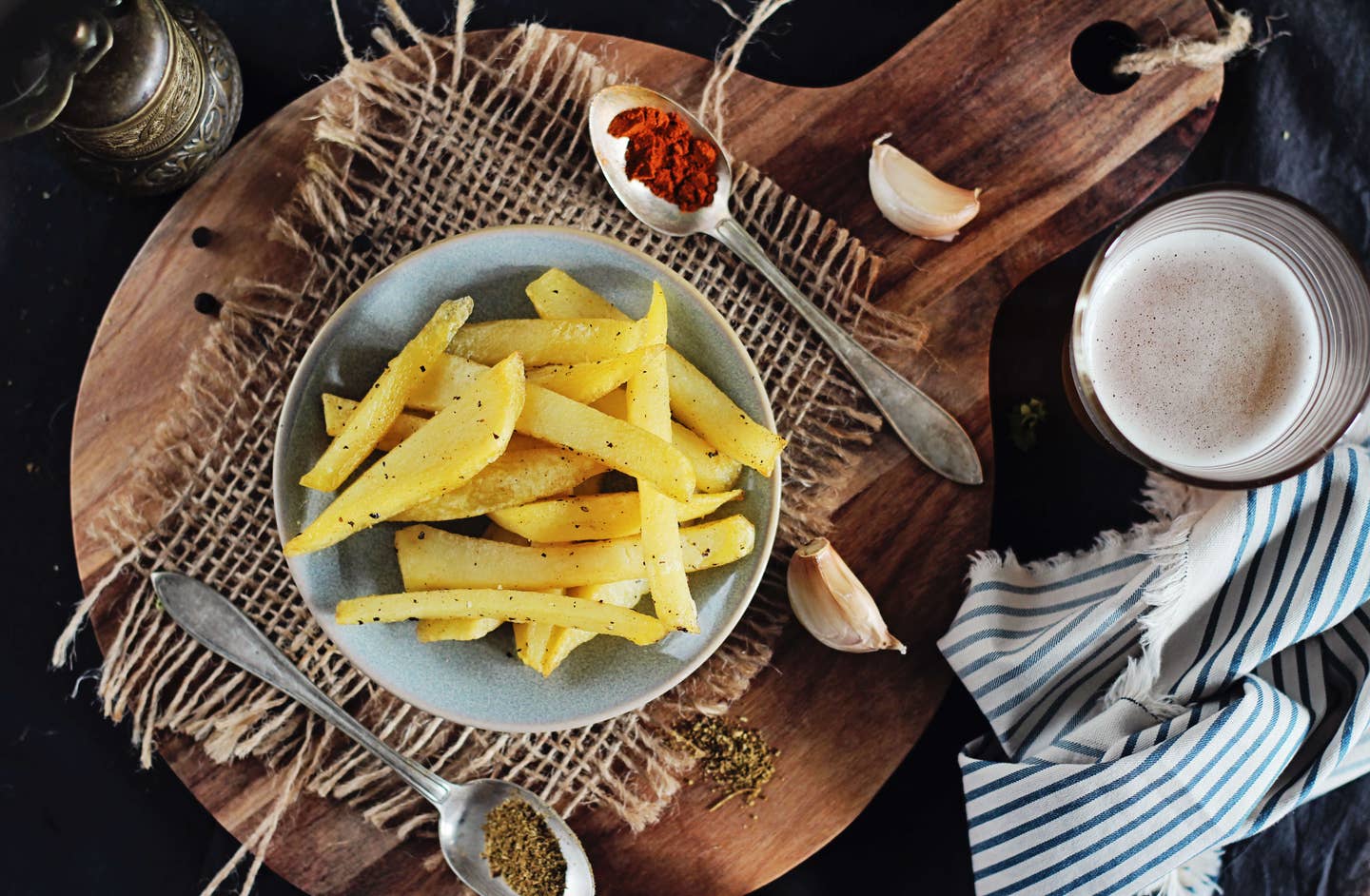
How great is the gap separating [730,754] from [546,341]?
0.97 meters

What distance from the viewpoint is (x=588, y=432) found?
1.69 meters

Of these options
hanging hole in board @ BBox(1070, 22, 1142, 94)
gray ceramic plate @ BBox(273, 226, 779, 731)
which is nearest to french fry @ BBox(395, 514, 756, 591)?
gray ceramic plate @ BBox(273, 226, 779, 731)

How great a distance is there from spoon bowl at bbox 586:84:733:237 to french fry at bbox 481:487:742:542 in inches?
24.7

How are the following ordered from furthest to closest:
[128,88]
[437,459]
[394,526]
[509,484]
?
[394,526], [128,88], [509,484], [437,459]

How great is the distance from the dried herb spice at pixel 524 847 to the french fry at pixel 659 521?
2.22 feet

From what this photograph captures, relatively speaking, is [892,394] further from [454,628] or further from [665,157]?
[454,628]

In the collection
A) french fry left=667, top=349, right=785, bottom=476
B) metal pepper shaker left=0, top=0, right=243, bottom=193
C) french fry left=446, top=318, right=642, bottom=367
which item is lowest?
french fry left=667, top=349, right=785, bottom=476

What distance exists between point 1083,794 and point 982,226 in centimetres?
119

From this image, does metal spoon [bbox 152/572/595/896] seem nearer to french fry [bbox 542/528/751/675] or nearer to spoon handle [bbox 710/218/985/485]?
french fry [bbox 542/528/751/675]

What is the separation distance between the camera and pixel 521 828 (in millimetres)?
2119

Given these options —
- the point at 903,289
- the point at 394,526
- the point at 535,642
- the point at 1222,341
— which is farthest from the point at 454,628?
the point at 1222,341

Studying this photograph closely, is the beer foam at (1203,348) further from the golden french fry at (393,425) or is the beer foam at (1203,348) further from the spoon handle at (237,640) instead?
the spoon handle at (237,640)

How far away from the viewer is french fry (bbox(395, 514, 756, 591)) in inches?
70.1

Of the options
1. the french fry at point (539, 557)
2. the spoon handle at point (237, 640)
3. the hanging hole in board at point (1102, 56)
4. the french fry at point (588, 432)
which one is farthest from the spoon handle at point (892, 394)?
the spoon handle at point (237, 640)
